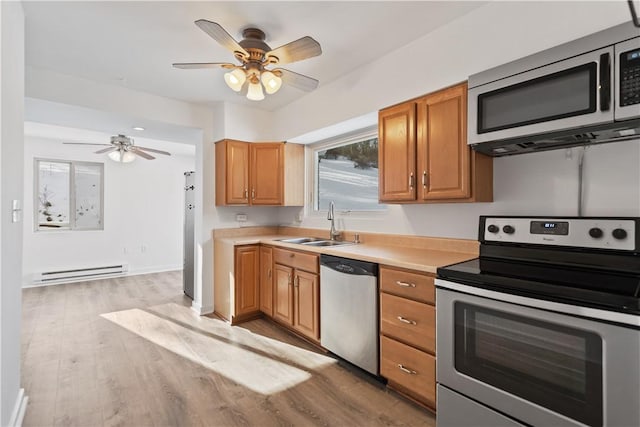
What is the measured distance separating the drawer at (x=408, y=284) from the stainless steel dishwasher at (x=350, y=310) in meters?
0.09

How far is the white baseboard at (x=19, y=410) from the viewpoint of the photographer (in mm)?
1684

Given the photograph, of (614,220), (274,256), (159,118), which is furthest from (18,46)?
(614,220)

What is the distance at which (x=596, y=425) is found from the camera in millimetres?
1148

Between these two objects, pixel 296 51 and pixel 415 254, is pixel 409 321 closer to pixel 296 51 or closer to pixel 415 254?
pixel 415 254

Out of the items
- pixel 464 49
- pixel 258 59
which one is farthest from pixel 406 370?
pixel 258 59

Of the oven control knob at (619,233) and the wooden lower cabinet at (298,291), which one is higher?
the oven control knob at (619,233)

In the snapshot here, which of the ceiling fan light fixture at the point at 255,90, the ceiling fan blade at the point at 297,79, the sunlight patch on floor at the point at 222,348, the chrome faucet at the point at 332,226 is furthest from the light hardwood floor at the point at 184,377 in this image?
the ceiling fan blade at the point at 297,79

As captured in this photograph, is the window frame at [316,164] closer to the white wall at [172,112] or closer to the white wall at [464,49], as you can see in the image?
the white wall at [464,49]

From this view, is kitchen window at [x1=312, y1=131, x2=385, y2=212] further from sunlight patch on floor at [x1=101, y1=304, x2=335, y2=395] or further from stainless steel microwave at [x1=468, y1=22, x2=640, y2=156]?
sunlight patch on floor at [x1=101, y1=304, x2=335, y2=395]

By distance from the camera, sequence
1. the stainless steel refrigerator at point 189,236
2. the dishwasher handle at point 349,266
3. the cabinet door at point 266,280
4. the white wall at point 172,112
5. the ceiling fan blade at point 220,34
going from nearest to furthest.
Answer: the ceiling fan blade at point 220,34 < the dishwasher handle at point 349,266 < the white wall at point 172,112 < the cabinet door at point 266,280 < the stainless steel refrigerator at point 189,236

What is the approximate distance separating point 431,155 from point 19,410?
299cm

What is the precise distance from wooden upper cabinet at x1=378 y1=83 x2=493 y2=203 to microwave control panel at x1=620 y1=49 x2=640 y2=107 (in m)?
0.72

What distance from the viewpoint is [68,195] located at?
5398mm

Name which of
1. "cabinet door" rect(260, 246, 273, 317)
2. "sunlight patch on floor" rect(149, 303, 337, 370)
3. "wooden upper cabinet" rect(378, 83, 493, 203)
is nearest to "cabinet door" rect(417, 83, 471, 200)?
"wooden upper cabinet" rect(378, 83, 493, 203)
